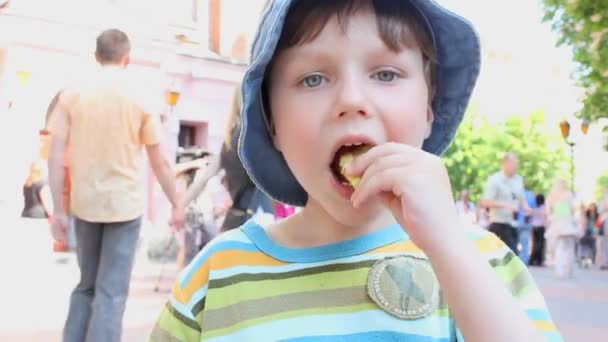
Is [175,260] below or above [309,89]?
below

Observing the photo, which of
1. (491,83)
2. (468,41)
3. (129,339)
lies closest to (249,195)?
(129,339)

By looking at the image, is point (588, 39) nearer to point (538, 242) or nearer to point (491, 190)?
point (491, 190)

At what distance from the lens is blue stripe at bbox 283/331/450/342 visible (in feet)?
4.43

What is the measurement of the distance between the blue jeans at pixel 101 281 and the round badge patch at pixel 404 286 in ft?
10.3

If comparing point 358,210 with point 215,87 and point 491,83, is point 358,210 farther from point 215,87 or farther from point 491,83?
point 491,83

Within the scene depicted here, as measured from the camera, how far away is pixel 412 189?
44.5 inches

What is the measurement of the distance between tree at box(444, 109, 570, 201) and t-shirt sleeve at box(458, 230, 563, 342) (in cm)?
4038

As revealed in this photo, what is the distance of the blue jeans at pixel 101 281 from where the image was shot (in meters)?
4.30

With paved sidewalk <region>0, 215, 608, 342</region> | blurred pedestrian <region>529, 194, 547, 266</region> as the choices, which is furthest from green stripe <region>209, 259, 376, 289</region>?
blurred pedestrian <region>529, 194, 547, 266</region>

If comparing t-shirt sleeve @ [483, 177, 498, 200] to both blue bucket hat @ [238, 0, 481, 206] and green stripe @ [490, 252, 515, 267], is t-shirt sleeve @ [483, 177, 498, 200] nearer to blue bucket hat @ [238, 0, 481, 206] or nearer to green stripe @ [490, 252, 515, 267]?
blue bucket hat @ [238, 0, 481, 206]

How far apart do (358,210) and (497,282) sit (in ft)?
1.07

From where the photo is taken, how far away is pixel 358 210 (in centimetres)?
135

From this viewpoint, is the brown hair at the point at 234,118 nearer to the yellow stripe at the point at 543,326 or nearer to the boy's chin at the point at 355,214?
the boy's chin at the point at 355,214

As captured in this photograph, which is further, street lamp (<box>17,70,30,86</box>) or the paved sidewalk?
street lamp (<box>17,70,30,86</box>)
